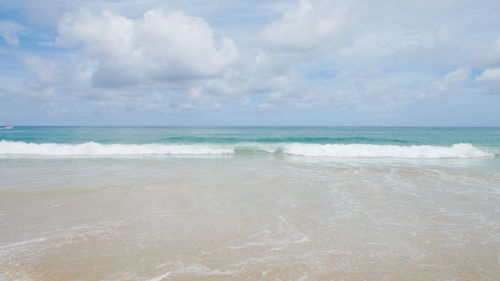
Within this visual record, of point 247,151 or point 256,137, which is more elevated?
point 256,137

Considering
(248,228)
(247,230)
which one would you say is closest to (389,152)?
(248,228)

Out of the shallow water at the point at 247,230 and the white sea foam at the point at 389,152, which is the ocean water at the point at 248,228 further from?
the white sea foam at the point at 389,152

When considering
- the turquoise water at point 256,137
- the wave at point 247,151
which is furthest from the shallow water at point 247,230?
the turquoise water at point 256,137

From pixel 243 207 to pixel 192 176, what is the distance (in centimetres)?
462

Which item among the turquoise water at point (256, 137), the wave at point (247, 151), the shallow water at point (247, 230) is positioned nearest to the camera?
the shallow water at point (247, 230)

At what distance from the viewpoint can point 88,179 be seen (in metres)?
10.1

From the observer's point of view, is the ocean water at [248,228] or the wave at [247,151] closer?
the ocean water at [248,228]

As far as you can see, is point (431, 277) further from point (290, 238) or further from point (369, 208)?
point (369, 208)

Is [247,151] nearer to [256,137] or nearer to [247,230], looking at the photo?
[256,137]

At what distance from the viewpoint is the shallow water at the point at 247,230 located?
377 cm

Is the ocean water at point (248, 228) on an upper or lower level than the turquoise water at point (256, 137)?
lower

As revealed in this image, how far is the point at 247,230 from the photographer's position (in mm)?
5215

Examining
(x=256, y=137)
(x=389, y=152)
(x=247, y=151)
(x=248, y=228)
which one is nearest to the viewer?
(x=248, y=228)

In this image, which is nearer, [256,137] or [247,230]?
[247,230]
